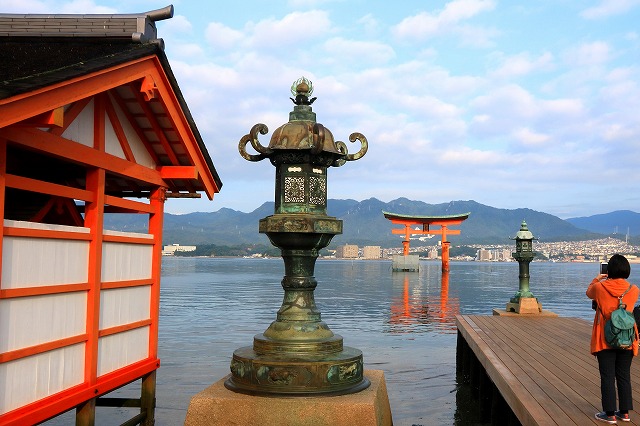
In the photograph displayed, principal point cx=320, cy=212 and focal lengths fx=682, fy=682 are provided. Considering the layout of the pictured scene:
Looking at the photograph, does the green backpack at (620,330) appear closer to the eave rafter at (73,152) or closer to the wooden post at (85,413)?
the wooden post at (85,413)

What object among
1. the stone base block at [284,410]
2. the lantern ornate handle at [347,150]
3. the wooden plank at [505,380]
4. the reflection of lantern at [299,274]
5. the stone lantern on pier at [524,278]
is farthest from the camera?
the stone lantern on pier at [524,278]

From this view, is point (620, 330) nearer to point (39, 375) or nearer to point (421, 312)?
point (39, 375)

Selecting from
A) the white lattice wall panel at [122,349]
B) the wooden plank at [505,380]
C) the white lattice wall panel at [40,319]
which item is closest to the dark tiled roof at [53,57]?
the white lattice wall panel at [40,319]

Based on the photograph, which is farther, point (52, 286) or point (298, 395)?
point (298, 395)

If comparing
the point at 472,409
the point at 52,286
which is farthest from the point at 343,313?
the point at 52,286

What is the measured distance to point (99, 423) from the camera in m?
12.9

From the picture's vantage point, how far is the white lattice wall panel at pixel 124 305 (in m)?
8.34

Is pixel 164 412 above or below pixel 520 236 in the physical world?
below

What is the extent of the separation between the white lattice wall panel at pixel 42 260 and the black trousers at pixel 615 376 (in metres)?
5.71

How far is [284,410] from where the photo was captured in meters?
7.46

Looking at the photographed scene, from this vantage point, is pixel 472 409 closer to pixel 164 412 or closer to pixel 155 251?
pixel 164 412

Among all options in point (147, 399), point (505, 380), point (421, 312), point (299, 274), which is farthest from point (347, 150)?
point (421, 312)

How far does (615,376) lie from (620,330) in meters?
0.59

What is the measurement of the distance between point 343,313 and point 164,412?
902 inches
